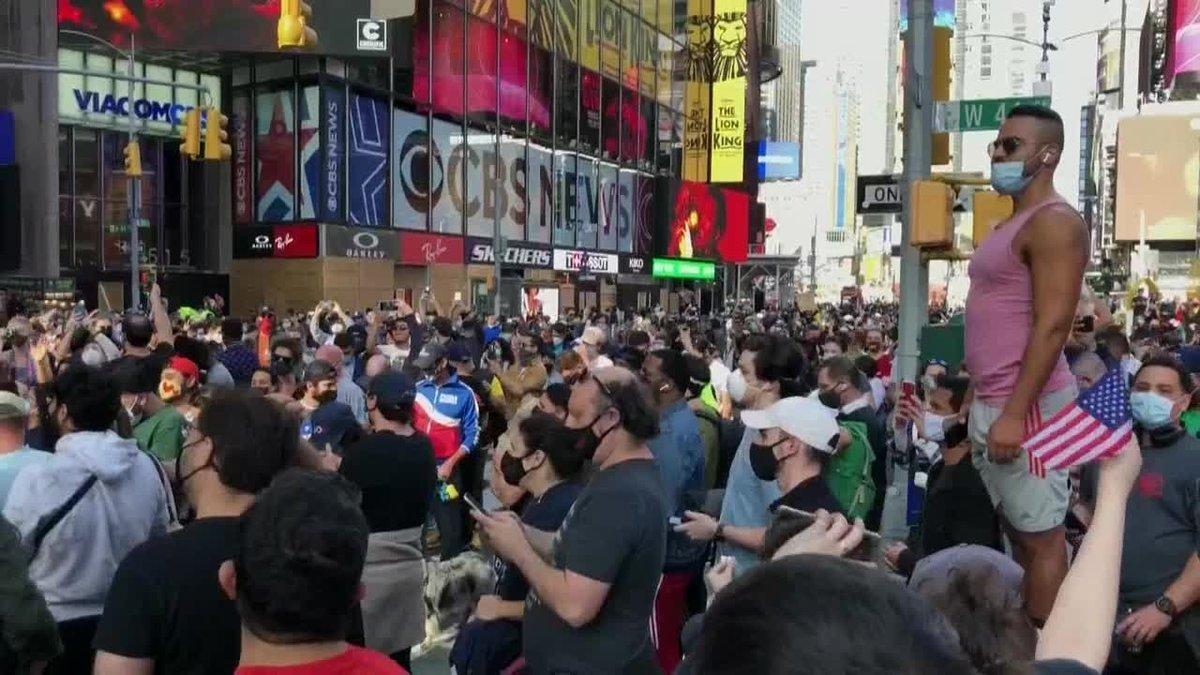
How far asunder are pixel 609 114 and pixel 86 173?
89.2ft

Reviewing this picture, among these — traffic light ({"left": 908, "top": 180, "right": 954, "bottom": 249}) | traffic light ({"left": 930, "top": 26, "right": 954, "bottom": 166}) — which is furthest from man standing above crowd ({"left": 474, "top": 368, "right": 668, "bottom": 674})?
traffic light ({"left": 930, "top": 26, "right": 954, "bottom": 166})

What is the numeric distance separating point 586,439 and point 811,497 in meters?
0.94

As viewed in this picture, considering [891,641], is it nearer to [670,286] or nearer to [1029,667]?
[1029,667]

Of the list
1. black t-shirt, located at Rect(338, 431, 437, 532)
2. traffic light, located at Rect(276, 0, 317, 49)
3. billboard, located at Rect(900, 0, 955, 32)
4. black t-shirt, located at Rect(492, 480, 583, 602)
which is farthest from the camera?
traffic light, located at Rect(276, 0, 317, 49)

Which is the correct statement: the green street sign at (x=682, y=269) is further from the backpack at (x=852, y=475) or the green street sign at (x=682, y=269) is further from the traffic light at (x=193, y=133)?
the backpack at (x=852, y=475)

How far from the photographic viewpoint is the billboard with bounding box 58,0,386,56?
39.0m

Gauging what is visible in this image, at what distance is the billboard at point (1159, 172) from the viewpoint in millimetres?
107688

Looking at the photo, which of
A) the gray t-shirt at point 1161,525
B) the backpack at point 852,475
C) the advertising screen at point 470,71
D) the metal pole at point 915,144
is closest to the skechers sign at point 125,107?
the advertising screen at point 470,71

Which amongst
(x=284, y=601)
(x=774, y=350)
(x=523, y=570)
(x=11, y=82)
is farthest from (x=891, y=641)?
(x=11, y=82)

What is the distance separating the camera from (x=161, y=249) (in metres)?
43.2

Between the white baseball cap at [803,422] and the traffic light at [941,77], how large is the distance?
696cm

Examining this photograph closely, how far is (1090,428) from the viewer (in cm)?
301

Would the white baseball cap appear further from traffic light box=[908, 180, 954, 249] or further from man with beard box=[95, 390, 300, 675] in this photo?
traffic light box=[908, 180, 954, 249]

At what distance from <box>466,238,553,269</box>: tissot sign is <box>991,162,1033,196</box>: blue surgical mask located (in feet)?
142
